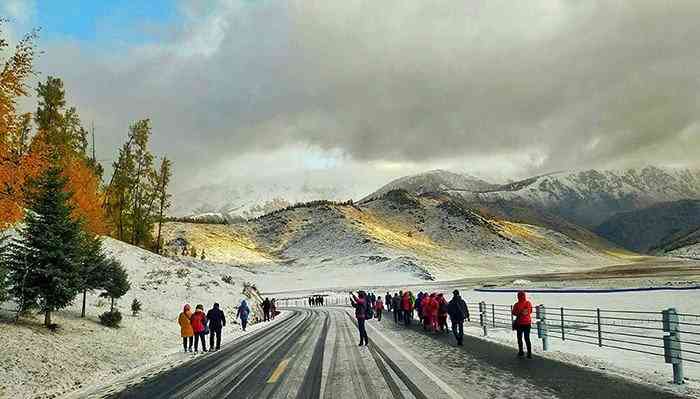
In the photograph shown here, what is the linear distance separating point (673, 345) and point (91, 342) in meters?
18.1

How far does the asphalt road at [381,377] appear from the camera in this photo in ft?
31.1

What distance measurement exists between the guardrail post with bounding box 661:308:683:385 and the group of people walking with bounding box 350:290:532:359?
11.3 feet

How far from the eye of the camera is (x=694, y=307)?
1098 inches

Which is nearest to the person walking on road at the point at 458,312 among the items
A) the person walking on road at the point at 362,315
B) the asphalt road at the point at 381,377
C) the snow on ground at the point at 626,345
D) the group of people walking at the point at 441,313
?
the group of people walking at the point at 441,313

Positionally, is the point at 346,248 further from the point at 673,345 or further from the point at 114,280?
the point at 673,345

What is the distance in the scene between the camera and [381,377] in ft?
37.0

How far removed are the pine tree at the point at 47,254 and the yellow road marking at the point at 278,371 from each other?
373 inches

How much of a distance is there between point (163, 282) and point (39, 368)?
26.0m

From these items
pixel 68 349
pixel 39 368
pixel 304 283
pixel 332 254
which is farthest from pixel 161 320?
pixel 332 254

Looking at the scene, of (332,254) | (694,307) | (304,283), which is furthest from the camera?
(332,254)

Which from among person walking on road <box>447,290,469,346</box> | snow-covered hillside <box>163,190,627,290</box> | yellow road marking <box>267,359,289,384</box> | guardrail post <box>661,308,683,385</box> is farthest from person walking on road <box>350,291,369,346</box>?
snow-covered hillside <box>163,190,627,290</box>

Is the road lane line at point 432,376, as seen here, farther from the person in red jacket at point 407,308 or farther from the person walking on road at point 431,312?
the person in red jacket at point 407,308

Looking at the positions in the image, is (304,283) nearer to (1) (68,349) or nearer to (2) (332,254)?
(2) (332,254)

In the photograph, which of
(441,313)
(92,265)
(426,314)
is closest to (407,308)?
(426,314)
